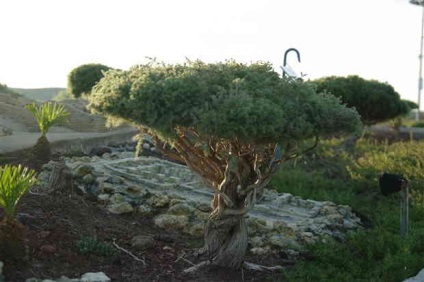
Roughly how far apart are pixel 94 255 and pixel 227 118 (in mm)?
1923

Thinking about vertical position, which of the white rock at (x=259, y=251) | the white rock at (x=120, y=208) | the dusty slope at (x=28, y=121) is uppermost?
the dusty slope at (x=28, y=121)

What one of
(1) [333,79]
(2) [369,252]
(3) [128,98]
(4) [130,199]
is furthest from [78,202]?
(1) [333,79]

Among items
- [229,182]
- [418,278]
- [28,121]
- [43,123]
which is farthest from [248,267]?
[28,121]

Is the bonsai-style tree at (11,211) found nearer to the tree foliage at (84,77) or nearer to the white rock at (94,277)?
the white rock at (94,277)

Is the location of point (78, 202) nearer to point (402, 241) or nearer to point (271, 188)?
point (402, 241)

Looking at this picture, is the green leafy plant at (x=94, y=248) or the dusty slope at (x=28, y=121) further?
the dusty slope at (x=28, y=121)

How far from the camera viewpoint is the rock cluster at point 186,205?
7555mm

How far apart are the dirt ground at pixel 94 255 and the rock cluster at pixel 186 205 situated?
0.24m

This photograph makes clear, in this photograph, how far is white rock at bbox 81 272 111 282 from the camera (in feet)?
17.4

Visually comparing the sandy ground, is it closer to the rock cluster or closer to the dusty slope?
the rock cluster

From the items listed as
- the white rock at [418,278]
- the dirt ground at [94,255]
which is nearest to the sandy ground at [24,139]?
the dirt ground at [94,255]

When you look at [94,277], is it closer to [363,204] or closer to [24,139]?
[363,204]

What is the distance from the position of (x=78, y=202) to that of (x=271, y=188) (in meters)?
4.45

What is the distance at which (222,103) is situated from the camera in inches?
207
